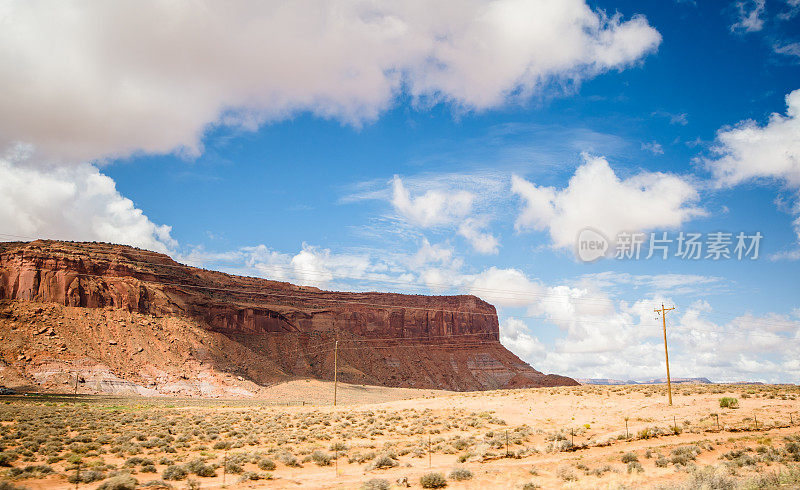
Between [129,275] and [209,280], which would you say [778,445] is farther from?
[209,280]

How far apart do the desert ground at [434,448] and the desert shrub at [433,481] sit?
0.04m

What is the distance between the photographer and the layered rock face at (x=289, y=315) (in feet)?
296

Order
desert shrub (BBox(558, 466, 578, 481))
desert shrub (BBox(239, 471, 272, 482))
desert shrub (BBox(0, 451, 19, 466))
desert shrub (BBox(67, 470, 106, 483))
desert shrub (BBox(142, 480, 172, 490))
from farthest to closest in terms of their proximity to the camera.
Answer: desert shrub (BBox(0, 451, 19, 466)) < desert shrub (BBox(239, 471, 272, 482)) < desert shrub (BBox(558, 466, 578, 481)) < desert shrub (BBox(67, 470, 106, 483)) < desert shrub (BBox(142, 480, 172, 490))

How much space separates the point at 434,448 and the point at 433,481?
8113mm

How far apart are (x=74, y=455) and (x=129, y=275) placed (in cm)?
8946

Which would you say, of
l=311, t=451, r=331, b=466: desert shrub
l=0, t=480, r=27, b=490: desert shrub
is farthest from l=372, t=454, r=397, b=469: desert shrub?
l=0, t=480, r=27, b=490: desert shrub

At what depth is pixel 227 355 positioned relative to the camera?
314ft

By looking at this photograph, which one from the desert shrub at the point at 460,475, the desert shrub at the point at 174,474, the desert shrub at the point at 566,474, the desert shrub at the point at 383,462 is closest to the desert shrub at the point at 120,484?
the desert shrub at the point at 174,474

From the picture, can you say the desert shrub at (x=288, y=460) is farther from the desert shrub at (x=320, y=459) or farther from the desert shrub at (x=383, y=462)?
the desert shrub at (x=383, y=462)

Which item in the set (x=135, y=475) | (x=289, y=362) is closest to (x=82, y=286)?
(x=289, y=362)

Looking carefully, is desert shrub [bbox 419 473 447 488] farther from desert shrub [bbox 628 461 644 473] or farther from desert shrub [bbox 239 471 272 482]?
desert shrub [bbox 628 461 644 473]

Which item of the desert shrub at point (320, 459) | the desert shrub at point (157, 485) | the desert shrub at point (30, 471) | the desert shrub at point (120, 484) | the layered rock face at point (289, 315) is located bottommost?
the desert shrub at point (320, 459)

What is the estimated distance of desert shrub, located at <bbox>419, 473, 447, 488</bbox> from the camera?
1612cm

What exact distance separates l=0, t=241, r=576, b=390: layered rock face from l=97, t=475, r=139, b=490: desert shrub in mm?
79633
